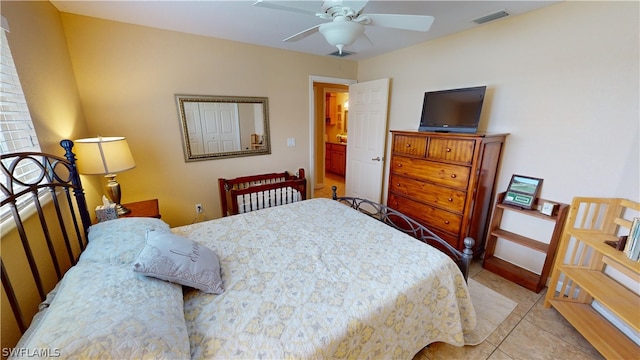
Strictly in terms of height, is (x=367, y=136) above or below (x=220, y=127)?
below

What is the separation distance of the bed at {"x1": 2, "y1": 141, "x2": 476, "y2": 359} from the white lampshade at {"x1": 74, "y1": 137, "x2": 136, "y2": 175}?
141 mm

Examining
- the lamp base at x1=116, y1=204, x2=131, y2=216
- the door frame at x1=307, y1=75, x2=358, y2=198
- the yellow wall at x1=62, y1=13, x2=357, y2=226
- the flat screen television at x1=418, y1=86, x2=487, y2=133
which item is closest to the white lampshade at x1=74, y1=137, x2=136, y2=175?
the lamp base at x1=116, y1=204, x2=131, y2=216

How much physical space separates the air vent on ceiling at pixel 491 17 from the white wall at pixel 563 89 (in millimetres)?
145

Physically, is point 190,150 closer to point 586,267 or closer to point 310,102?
point 310,102

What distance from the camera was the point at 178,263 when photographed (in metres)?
1.14

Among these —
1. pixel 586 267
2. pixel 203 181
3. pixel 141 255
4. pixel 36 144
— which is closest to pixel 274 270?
pixel 141 255

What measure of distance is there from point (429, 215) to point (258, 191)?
1994 millimetres

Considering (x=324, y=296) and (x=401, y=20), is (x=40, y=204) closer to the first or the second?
(x=324, y=296)

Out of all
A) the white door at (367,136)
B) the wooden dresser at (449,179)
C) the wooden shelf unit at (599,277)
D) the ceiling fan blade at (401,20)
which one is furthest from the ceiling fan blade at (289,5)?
the wooden shelf unit at (599,277)

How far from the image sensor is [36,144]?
1432 mm

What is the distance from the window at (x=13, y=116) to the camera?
1190 mm

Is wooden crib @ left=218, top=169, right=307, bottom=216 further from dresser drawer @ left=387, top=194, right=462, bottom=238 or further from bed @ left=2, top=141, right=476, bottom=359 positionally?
dresser drawer @ left=387, top=194, right=462, bottom=238

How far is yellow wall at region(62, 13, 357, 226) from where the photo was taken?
7.34 ft

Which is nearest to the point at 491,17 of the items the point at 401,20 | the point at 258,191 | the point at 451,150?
the point at 451,150
